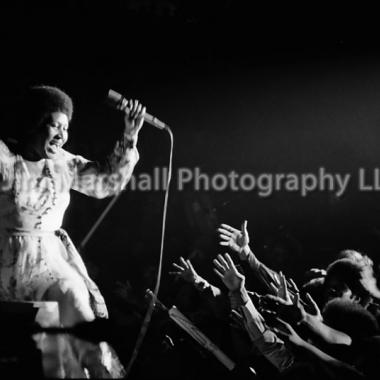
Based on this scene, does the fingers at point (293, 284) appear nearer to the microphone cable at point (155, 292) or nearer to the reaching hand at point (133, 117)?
the microphone cable at point (155, 292)

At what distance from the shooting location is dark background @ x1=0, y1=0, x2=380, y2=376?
3133mm

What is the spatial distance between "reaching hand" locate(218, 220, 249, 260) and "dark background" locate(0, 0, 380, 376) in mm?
45

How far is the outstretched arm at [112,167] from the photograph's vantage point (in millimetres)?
3172

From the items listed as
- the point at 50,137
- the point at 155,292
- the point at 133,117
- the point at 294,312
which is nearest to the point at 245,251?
the point at 294,312

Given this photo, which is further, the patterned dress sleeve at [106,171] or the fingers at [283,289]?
the patterned dress sleeve at [106,171]

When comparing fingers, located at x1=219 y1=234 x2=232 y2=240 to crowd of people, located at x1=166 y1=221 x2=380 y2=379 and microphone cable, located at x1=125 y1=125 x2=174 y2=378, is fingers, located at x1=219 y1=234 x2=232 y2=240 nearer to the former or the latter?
crowd of people, located at x1=166 y1=221 x2=380 y2=379

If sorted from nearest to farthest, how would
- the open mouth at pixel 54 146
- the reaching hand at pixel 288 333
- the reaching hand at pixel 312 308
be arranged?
the reaching hand at pixel 288 333 < the reaching hand at pixel 312 308 < the open mouth at pixel 54 146

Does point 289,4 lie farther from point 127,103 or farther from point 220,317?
point 220,317

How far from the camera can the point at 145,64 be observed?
326cm

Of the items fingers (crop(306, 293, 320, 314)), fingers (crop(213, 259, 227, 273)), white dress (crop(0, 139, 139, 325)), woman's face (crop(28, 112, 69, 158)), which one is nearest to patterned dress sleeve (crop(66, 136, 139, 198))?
white dress (crop(0, 139, 139, 325))

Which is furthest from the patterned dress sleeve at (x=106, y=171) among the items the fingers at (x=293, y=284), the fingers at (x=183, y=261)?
the fingers at (x=293, y=284)

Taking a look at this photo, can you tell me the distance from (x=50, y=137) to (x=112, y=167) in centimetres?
34

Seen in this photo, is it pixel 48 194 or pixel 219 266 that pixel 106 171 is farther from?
pixel 219 266

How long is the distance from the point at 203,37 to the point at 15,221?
4.37 ft
